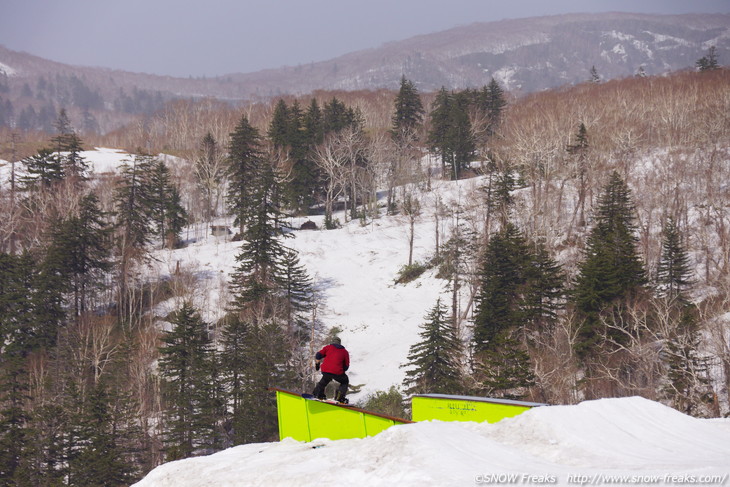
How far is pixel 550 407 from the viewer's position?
812 cm

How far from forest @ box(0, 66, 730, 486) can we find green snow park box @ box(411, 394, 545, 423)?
1292 centimetres

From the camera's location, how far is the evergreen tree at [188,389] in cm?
3152

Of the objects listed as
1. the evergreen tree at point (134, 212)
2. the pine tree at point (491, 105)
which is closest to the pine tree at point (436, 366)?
the evergreen tree at point (134, 212)

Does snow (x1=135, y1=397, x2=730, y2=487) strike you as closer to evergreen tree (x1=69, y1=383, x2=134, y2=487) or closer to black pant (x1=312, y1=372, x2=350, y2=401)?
black pant (x1=312, y1=372, x2=350, y2=401)

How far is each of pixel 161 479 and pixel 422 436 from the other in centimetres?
461

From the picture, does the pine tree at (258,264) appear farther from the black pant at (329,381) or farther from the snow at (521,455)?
the snow at (521,455)

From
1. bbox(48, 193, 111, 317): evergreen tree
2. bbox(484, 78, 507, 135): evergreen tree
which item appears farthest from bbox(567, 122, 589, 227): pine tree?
bbox(48, 193, 111, 317): evergreen tree

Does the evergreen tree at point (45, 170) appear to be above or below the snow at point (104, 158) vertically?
below

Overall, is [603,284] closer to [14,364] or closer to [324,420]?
[324,420]

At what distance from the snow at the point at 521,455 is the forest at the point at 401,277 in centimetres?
1474

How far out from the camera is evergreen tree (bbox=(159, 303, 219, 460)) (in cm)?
3152

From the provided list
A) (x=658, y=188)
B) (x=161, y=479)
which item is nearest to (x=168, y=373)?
(x=161, y=479)

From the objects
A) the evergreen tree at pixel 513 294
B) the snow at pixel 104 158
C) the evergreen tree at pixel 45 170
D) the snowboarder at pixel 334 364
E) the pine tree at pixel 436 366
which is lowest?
the pine tree at pixel 436 366

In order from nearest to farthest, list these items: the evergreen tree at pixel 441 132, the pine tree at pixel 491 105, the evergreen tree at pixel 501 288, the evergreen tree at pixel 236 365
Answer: the evergreen tree at pixel 236 365 → the evergreen tree at pixel 501 288 → the evergreen tree at pixel 441 132 → the pine tree at pixel 491 105
